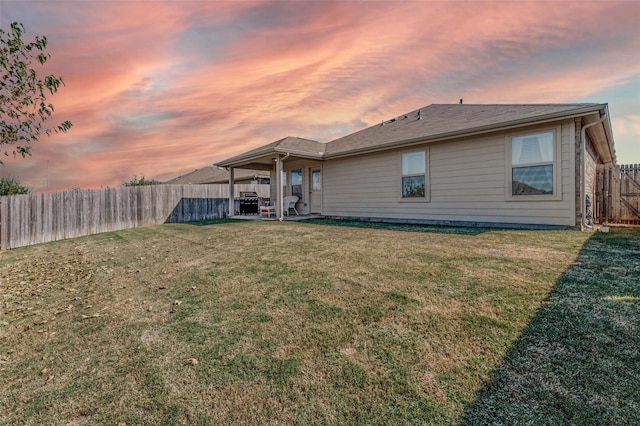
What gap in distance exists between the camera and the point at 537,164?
24.8 ft

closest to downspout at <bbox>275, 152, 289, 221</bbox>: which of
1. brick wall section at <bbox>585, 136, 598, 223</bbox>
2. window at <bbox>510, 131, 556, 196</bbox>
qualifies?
window at <bbox>510, 131, 556, 196</bbox>

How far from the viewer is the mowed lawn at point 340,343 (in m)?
1.76

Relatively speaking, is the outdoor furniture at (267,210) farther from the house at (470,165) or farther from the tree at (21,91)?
the tree at (21,91)

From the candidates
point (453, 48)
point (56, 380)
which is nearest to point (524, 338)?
point (56, 380)

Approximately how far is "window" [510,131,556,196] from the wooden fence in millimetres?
13546

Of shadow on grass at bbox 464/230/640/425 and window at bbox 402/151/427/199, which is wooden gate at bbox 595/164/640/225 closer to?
window at bbox 402/151/427/199

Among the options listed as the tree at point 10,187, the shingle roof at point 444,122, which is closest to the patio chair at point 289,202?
the shingle roof at point 444,122

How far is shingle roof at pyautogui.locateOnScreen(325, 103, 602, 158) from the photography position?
7.37 meters

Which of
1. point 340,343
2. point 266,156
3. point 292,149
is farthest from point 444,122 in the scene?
point 340,343

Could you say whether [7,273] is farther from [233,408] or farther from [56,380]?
[233,408]

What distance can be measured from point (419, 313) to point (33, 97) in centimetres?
688

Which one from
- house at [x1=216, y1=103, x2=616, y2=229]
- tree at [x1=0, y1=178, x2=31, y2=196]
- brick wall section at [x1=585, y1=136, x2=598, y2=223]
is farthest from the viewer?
tree at [x1=0, y1=178, x2=31, y2=196]

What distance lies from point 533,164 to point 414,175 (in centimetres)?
328

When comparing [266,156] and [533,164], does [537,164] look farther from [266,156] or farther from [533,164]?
[266,156]
